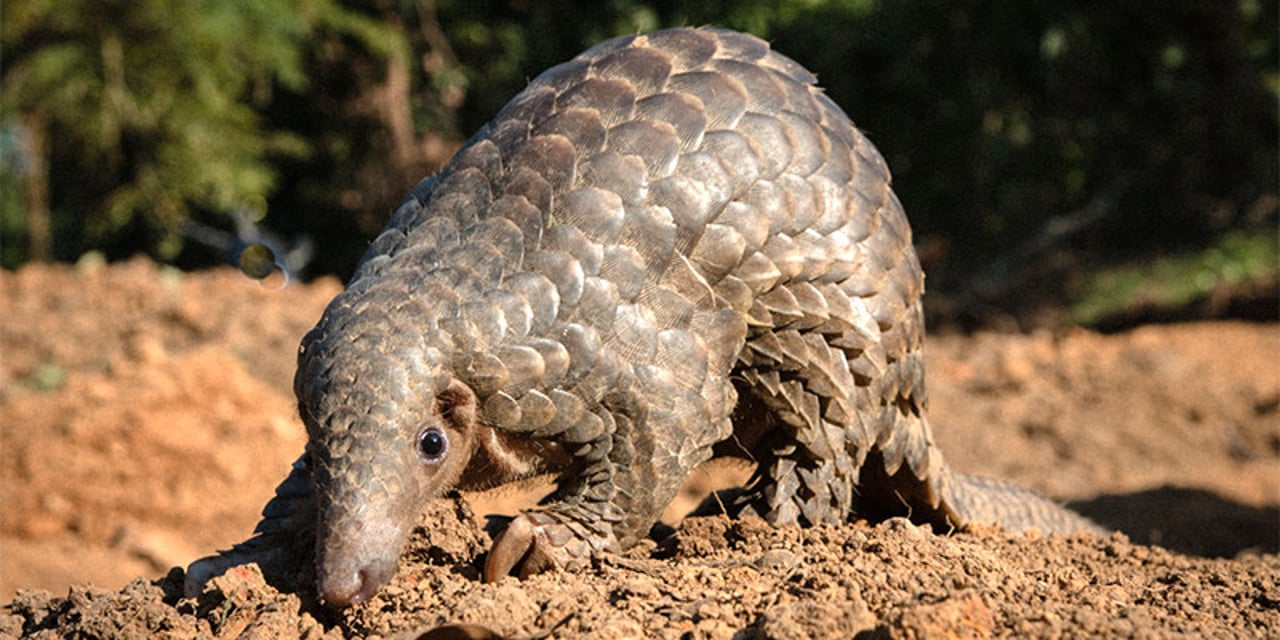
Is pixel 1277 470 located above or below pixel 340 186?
below

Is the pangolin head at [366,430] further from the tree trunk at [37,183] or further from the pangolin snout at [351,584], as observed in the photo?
A: the tree trunk at [37,183]

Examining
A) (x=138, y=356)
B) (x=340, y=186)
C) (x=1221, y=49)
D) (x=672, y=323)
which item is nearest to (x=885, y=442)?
(x=672, y=323)

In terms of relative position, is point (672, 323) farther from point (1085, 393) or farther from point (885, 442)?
point (1085, 393)

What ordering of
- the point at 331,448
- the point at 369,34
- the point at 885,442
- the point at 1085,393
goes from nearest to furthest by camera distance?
the point at 331,448 → the point at 885,442 → the point at 1085,393 → the point at 369,34

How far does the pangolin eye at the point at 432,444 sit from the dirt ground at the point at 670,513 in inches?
10.7

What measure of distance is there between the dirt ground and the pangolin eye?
272 millimetres

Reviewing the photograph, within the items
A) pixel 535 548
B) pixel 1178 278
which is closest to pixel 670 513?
pixel 535 548

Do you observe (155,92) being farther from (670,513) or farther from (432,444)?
(432,444)

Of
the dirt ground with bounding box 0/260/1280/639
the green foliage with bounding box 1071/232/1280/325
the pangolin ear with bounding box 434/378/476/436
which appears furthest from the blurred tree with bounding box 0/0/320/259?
the pangolin ear with bounding box 434/378/476/436

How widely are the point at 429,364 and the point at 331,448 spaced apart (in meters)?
0.32

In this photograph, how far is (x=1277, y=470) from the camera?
7867mm

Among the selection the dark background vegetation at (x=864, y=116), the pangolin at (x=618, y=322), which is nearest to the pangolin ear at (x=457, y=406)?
the pangolin at (x=618, y=322)

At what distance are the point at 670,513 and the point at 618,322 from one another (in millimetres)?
3269

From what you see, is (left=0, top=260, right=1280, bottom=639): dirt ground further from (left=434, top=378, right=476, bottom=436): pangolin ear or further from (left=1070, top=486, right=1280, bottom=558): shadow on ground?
(left=434, top=378, right=476, bottom=436): pangolin ear
